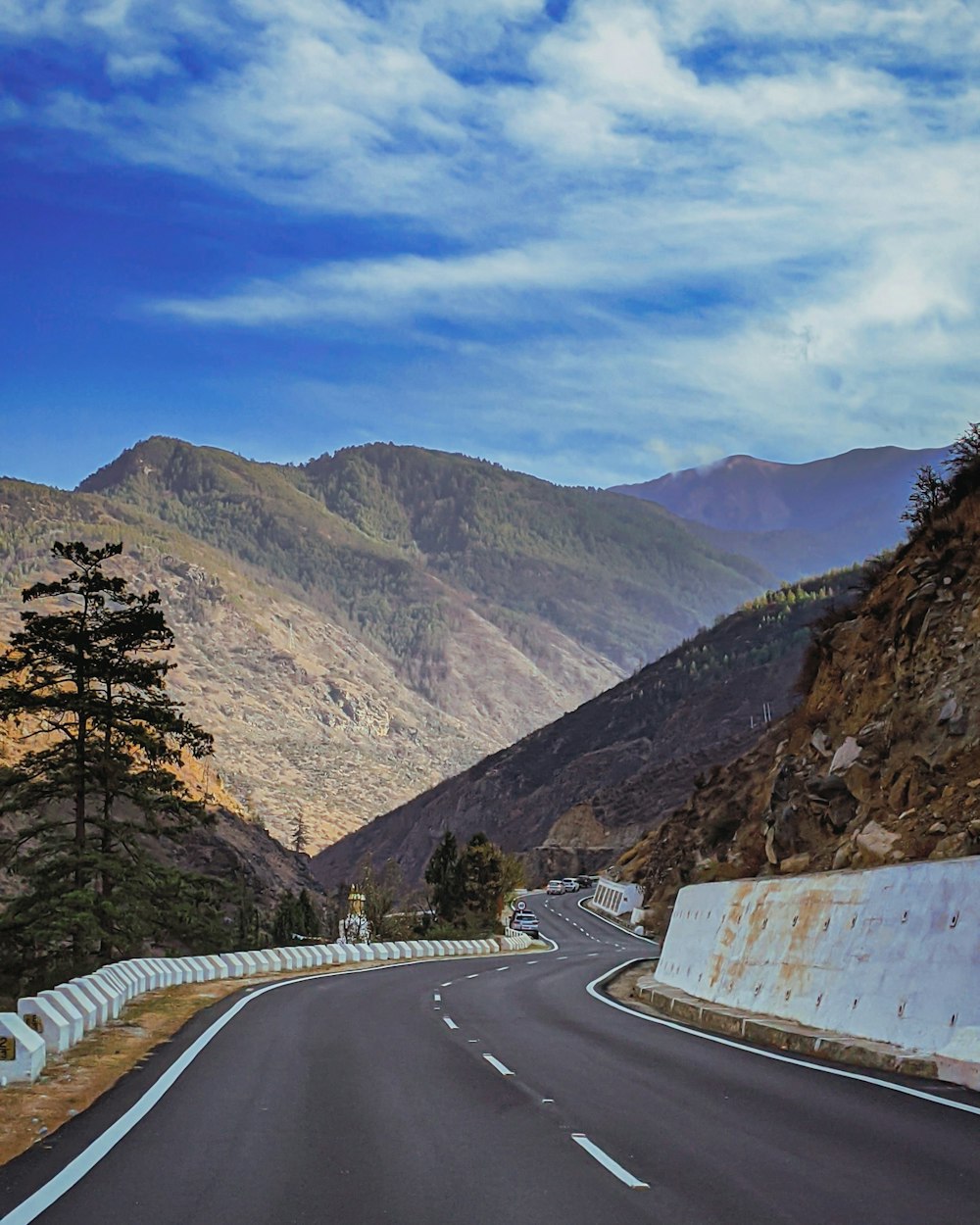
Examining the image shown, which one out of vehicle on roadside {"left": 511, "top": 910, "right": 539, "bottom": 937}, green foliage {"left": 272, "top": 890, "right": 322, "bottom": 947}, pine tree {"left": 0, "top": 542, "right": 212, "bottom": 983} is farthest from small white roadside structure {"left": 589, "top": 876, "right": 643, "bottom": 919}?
pine tree {"left": 0, "top": 542, "right": 212, "bottom": 983}

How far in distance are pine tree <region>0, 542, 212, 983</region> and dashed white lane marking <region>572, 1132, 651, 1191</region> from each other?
25921mm

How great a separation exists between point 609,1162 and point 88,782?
30.4m

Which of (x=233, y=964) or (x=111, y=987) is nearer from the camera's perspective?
(x=111, y=987)

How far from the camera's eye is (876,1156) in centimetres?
892

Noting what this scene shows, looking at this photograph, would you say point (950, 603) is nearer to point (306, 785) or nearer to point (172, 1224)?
point (172, 1224)

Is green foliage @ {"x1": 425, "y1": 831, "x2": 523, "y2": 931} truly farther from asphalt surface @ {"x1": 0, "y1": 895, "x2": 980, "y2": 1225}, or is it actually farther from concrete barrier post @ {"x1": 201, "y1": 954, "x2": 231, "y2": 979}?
asphalt surface @ {"x1": 0, "y1": 895, "x2": 980, "y2": 1225}

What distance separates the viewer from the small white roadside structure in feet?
271

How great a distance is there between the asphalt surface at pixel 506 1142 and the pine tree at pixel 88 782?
1885 cm

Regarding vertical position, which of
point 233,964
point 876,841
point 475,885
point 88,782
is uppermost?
point 876,841

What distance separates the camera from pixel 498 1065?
47.1ft

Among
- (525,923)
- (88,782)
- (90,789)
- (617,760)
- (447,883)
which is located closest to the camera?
(88,782)

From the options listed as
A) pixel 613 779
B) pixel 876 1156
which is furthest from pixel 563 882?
pixel 876 1156

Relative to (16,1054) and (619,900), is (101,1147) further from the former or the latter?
(619,900)

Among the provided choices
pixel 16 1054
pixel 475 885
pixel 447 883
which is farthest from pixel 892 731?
pixel 447 883
